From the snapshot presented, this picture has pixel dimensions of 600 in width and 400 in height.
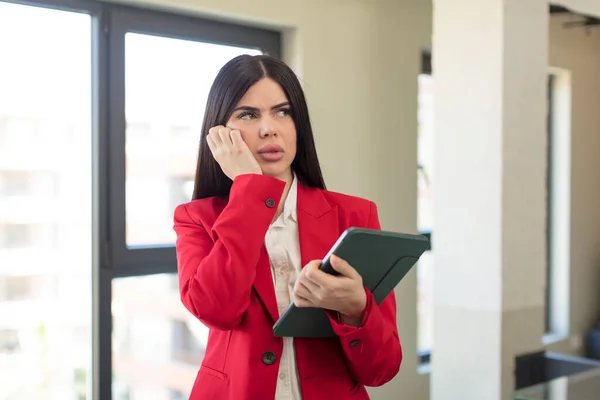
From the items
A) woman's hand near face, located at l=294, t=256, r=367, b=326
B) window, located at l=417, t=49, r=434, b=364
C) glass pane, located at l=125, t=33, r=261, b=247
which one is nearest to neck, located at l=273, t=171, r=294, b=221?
woman's hand near face, located at l=294, t=256, r=367, b=326

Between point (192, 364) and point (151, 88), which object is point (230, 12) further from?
point (192, 364)

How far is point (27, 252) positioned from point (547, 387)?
1.76m

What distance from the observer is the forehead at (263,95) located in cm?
116

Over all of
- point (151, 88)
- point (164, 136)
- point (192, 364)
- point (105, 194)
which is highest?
point (151, 88)

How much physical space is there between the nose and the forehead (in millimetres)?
29

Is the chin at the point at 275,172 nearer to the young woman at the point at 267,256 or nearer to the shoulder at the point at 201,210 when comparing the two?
the young woman at the point at 267,256

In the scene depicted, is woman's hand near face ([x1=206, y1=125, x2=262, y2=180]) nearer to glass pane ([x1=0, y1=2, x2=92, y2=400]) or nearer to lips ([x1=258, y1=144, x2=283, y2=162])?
lips ([x1=258, y1=144, x2=283, y2=162])

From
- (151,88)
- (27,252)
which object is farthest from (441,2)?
(27,252)

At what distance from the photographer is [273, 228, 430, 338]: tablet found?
97 cm

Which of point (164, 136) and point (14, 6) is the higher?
point (14, 6)

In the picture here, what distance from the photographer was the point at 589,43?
4523mm

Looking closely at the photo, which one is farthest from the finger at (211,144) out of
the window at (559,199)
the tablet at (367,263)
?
the window at (559,199)

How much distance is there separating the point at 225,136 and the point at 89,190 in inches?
58.4

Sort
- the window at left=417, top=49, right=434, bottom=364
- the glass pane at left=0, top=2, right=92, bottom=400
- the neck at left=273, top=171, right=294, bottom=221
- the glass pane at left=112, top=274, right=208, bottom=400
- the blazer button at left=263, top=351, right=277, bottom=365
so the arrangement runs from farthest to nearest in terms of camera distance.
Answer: the window at left=417, top=49, right=434, bottom=364 → the glass pane at left=112, top=274, right=208, bottom=400 → the glass pane at left=0, top=2, right=92, bottom=400 → the neck at left=273, top=171, right=294, bottom=221 → the blazer button at left=263, top=351, right=277, bottom=365
